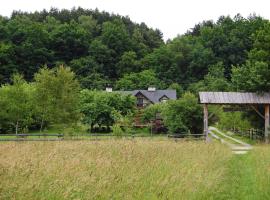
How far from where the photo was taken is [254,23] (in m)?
91.2

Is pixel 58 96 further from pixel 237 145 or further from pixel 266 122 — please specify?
pixel 266 122

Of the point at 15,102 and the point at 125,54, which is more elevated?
the point at 125,54

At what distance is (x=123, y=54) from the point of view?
102000 mm

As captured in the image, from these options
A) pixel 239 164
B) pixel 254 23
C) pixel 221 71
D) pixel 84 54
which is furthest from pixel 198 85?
pixel 239 164

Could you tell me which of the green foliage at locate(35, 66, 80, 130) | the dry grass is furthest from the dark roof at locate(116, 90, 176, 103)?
the dry grass

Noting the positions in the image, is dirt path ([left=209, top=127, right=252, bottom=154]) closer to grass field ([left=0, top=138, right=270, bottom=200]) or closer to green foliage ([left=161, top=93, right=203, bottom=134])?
green foliage ([left=161, top=93, right=203, bottom=134])

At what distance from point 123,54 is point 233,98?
255 feet

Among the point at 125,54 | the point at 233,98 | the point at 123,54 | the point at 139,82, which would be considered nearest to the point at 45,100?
the point at 233,98

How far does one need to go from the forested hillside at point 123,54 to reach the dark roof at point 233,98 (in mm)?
52217

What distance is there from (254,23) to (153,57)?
24408 mm

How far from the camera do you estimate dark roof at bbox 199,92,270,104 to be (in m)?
25.4

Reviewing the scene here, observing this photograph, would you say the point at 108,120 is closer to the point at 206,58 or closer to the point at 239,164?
the point at 239,164

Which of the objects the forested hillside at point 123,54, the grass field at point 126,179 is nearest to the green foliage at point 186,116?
the grass field at point 126,179

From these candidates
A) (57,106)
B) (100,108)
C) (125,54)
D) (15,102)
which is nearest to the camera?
(57,106)
